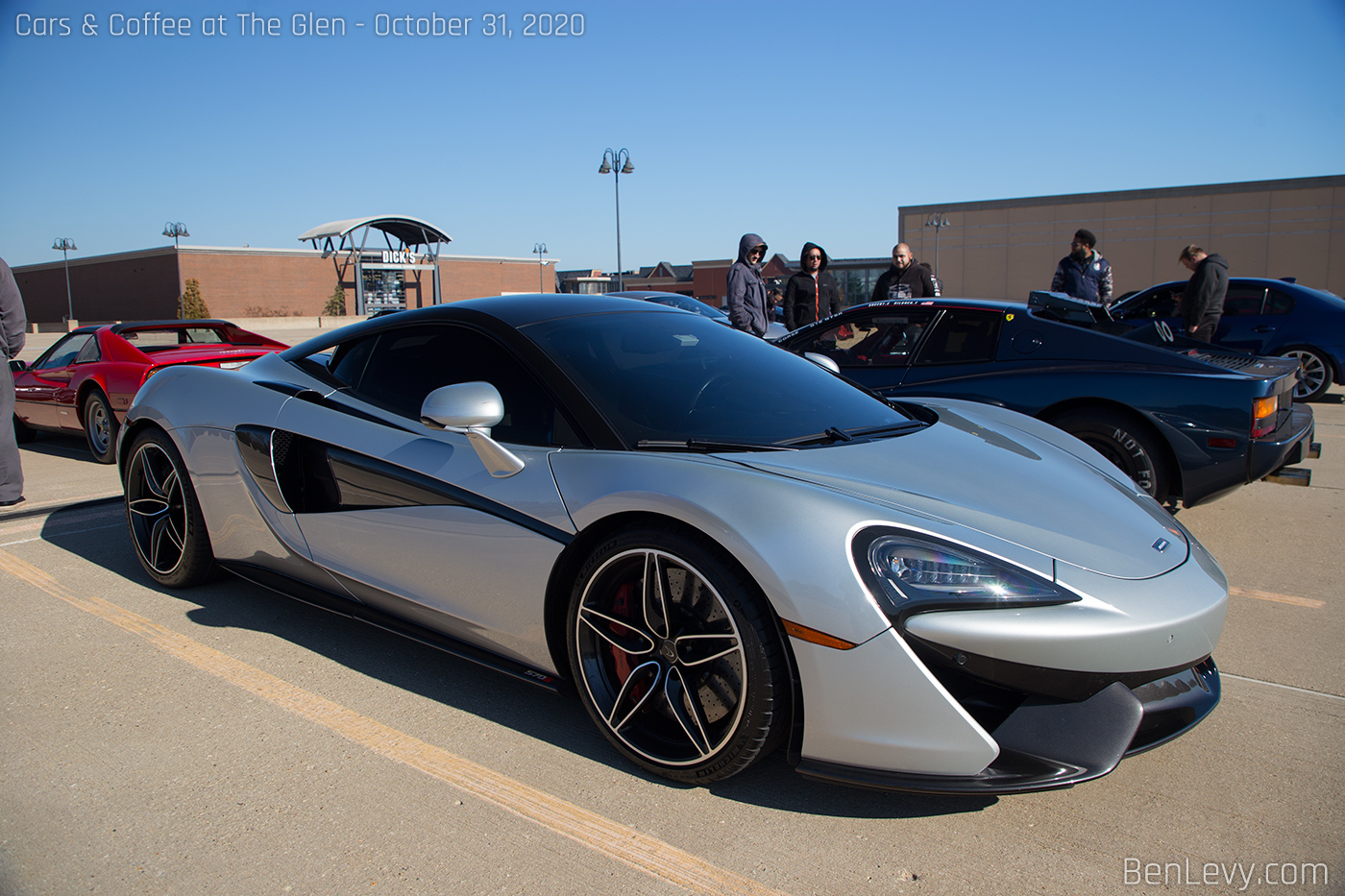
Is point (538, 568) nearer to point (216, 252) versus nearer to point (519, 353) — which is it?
point (519, 353)

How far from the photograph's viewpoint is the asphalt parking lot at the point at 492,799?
6.40 feet

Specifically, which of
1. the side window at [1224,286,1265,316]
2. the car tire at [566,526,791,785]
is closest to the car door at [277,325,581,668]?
the car tire at [566,526,791,785]

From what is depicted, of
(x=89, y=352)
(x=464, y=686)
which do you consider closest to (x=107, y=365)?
(x=89, y=352)

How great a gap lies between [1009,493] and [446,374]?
1.82 m

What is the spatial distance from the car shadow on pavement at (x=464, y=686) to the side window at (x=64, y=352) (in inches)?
150

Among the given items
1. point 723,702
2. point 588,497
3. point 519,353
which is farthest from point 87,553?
point 723,702

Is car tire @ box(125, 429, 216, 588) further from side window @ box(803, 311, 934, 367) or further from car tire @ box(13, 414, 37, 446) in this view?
car tire @ box(13, 414, 37, 446)

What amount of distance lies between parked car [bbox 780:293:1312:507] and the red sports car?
15.1 ft

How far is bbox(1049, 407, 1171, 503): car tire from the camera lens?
4.42m

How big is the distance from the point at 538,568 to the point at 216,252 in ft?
196

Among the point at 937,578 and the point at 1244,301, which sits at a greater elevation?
the point at 1244,301

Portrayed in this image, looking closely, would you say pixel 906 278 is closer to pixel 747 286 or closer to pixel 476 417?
pixel 747 286

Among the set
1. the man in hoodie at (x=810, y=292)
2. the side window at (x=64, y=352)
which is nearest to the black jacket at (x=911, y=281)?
the man in hoodie at (x=810, y=292)

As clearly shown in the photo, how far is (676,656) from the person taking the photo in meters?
2.24
